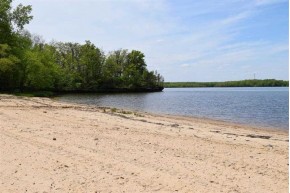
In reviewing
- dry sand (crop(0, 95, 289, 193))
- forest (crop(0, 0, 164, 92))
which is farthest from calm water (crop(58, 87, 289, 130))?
dry sand (crop(0, 95, 289, 193))

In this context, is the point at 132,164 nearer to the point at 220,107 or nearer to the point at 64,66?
the point at 220,107

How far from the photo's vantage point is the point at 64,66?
92125mm

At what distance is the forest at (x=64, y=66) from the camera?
46750 mm

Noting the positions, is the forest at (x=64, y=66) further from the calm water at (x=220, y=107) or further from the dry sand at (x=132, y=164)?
the dry sand at (x=132, y=164)

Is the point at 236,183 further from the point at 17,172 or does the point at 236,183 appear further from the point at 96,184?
the point at 17,172

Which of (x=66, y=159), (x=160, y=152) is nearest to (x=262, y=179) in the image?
(x=160, y=152)

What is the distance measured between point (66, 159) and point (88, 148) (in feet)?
4.34

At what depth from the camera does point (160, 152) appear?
9.17 m

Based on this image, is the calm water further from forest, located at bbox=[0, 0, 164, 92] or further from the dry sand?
the dry sand

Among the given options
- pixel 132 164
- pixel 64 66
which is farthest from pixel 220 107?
pixel 64 66

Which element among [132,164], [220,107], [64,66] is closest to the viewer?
[132,164]

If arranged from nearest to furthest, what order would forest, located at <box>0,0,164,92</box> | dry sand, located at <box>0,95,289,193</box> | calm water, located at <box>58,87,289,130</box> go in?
dry sand, located at <box>0,95,289,193</box>, calm water, located at <box>58,87,289,130</box>, forest, located at <box>0,0,164,92</box>

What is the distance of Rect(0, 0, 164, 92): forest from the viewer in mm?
46750

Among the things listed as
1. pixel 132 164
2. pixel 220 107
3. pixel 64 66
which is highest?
pixel 64 66
